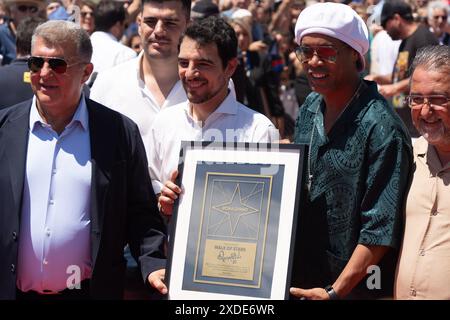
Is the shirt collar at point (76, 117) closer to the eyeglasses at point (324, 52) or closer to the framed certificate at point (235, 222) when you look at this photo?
the framed certificate at point (235, 222)

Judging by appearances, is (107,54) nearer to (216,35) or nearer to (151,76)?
(151,76)

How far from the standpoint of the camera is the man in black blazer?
4.34 metres

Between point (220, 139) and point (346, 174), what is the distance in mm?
903

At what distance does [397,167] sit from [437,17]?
7.81 meters

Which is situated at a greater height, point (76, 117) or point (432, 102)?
point (432, 102)

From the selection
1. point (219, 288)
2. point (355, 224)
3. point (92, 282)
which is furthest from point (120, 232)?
point (355, 224)

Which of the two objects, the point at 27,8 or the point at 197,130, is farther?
the point at 27,8

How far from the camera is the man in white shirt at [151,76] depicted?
5.56m

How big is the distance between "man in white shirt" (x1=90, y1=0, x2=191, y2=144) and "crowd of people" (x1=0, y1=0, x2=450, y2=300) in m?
0.55

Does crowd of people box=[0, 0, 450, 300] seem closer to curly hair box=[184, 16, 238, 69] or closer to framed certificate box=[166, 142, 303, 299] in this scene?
curly hair box=[184, 16, 238, 69]

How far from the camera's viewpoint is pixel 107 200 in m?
4.42

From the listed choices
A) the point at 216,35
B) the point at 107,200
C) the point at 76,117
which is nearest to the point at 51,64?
the point at 76,117

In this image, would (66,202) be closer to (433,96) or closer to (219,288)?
(219,288)

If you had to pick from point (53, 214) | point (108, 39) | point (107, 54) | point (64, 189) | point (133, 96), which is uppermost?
point (108, 39)
